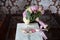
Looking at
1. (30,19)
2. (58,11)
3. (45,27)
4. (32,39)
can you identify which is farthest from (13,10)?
(32,39)

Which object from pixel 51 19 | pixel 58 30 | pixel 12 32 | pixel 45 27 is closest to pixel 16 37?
pixel 12 32

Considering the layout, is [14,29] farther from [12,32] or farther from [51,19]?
[51,19]

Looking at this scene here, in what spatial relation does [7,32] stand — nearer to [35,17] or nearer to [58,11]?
[35,17]

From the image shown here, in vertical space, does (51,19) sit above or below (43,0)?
below

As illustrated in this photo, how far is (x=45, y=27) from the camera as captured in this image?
1.82 meters

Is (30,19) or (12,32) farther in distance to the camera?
(30,19)

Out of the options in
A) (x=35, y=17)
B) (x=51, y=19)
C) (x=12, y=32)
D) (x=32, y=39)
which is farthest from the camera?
(x=51, y=19)

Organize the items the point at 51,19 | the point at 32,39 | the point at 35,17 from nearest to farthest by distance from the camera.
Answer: the point at 32,39, the point at 35,17, the point at 51,19

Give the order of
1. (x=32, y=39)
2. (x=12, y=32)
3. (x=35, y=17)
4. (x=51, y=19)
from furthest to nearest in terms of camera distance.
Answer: (x=51, y=19), (x=35, y=17), (x=12, y=32), (x=32, y=39)

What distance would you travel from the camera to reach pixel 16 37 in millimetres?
1610

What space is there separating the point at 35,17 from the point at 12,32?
1.35 feet

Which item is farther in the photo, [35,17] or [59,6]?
[59,6]

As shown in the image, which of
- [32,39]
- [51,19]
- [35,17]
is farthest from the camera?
[51,19]

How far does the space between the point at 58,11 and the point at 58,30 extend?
1443 millimetres
